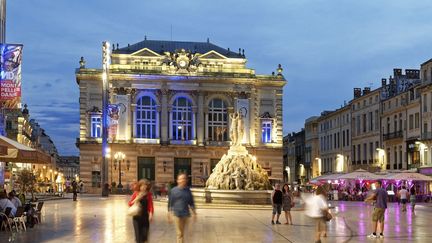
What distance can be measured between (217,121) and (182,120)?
441cm

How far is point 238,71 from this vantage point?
9319 cm

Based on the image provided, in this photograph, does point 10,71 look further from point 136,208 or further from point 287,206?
point 136,208

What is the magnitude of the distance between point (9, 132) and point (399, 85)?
5597 cm

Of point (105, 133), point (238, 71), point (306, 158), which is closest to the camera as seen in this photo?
point (105, 133)

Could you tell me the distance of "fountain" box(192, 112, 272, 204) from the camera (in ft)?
151

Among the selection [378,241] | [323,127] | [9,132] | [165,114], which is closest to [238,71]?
[165,114]

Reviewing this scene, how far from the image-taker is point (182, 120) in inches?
3620

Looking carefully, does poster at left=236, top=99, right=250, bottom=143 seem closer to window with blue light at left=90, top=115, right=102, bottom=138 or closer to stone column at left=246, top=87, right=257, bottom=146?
stone column at left=246, top=87, right=257, bottom=146

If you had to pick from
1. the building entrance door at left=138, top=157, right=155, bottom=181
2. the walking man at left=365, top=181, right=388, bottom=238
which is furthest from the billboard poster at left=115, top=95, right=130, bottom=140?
the walking man at left=365, top=181, right=388, bottom=238

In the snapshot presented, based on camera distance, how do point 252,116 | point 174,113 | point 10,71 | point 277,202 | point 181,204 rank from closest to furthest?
point 181,204, point 277,202, point 10,71, point 174,113, point 252,116

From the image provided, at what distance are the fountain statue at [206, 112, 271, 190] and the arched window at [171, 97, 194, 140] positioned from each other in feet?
133

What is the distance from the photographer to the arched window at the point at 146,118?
299 feet

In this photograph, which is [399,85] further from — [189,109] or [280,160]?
[189,109]

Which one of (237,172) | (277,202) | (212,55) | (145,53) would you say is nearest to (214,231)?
(277,202)
